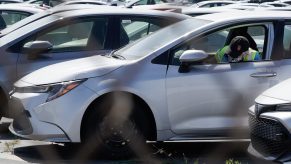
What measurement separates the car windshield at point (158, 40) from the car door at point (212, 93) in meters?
0.22

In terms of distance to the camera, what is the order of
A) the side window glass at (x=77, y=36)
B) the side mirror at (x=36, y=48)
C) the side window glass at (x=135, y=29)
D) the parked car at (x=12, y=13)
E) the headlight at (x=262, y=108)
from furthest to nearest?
1. the parked car at (x=12, y=13)
2. the side window glass at (x=135, y=29)
3. the side window glass at (x=77, y=36)
4. the side mirror at (x=36, y=48)
5. the headlight at (x=262, y=108)

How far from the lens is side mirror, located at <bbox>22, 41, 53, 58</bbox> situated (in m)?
6.61

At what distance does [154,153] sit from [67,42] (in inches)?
66.8

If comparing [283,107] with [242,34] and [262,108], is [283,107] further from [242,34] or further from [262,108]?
[242,34]

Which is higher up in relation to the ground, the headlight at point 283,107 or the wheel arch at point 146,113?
the headlight at point 283,107

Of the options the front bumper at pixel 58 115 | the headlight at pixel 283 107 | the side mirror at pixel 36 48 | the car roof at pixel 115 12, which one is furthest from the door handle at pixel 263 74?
the side mirror at pixel 36 48

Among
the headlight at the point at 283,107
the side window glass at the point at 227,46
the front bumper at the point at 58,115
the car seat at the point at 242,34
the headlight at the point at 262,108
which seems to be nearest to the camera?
the headlight at the point at 283,107

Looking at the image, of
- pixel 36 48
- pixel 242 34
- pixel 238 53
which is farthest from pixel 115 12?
pixel 238 53

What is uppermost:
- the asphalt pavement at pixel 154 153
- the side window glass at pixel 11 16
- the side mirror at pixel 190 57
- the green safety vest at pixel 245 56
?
the side mirror at pixel 190 57

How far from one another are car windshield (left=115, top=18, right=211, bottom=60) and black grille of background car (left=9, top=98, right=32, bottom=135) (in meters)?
0.95

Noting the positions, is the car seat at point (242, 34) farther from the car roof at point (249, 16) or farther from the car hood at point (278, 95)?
the car hood at point (278, 95)

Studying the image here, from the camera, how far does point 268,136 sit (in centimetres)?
441

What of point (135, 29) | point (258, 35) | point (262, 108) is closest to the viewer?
point (262, 108)

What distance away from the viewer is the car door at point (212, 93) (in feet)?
18.0
